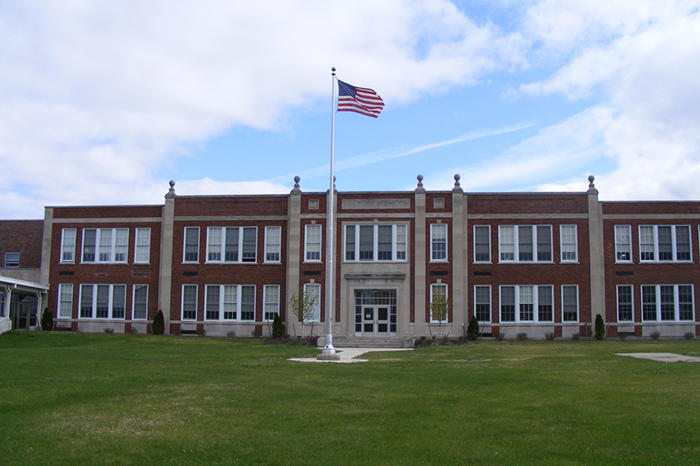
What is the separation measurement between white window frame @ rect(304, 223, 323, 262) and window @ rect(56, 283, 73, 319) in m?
A: 15.7

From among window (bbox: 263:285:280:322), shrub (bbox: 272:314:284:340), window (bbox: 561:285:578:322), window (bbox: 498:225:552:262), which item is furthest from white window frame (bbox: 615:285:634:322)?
window (bbox: 263:285:280:322)

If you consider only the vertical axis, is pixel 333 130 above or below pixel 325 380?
above

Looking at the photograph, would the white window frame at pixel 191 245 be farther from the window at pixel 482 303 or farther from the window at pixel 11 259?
the window at pixel 482 303

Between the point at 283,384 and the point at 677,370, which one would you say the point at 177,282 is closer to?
the point at 283,384

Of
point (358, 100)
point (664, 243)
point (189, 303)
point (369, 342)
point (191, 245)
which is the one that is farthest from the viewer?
point (191, 245)

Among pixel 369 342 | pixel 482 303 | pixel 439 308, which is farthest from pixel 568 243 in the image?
pixel 369 342

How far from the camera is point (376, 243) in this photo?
4012 centimetres

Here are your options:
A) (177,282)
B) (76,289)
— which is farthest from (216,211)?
(76,289)

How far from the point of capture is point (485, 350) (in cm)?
2970

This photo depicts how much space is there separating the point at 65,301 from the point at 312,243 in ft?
54.5

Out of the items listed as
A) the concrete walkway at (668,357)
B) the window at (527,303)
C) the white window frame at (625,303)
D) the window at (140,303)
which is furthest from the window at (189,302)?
the concrete walkway at (668,357)

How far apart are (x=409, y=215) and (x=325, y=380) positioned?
78.0ft

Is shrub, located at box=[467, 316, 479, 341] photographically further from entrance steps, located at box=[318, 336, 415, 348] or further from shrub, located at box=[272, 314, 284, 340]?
shrub, located at box=[272, 314, 284, 340]

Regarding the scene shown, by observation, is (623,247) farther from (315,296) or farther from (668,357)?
(315,296)
